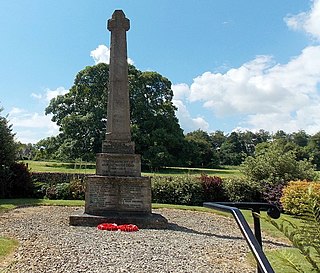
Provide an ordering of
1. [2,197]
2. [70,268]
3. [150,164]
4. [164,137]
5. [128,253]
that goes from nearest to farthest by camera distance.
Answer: [70,268], [128,253], [2,197], [150,164], [164,137]

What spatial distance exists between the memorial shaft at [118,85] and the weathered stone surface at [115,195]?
4.69 ft

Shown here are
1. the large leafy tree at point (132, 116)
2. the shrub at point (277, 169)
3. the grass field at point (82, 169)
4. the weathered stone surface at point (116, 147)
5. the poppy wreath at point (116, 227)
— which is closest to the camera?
the poppy wreath at point (116, 227)

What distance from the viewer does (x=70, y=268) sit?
5312mm

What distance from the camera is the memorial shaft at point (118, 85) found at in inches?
419

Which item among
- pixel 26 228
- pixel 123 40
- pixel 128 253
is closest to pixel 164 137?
pixel 123 40

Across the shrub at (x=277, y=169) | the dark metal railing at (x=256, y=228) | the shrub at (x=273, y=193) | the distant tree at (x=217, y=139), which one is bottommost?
the shrub at (x=273, y=193)

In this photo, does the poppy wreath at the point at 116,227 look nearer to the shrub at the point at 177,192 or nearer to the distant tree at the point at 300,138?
the shrub at the point at 177,192

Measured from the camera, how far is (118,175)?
1012 cm

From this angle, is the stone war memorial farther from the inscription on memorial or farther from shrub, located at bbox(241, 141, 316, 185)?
shrub, located at bbox(241, 141, 316, 185)

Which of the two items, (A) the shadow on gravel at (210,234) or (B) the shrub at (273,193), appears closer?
(A) the shadow on gravel at (210,234)

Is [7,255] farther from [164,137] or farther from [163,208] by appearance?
[164,137]

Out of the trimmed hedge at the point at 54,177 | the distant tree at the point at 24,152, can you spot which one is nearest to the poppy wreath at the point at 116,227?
the trimmed hedge at the point at 54,177

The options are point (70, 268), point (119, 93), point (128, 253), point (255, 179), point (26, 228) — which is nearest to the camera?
point (70, 268)

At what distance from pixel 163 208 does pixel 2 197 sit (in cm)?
790
